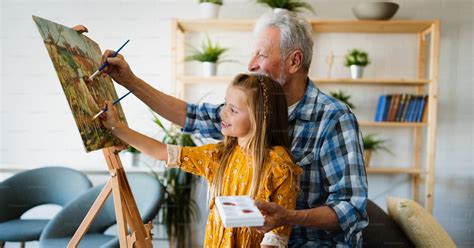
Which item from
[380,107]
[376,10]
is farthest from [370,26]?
[380,107]

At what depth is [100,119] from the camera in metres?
1.13

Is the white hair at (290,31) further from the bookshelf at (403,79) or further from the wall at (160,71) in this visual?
the wall at (160,71)

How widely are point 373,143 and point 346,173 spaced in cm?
169

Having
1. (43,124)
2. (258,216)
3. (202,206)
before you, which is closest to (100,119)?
(258,216)

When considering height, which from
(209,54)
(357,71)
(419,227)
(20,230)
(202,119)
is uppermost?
(209,54)

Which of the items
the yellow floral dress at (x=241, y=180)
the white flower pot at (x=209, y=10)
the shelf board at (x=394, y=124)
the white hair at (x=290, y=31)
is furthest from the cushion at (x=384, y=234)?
the white flower pot at (x=209, y=10)

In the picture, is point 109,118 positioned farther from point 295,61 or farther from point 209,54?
point 209,54

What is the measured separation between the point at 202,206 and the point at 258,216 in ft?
7.07

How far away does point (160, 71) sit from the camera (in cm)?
307

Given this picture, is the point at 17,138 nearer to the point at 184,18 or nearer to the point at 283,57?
the point at 184,18

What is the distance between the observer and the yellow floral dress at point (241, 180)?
118cm

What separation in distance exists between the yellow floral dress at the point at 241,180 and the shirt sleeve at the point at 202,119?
0.25 meters

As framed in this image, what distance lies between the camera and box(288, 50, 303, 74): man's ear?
1398 millimetres

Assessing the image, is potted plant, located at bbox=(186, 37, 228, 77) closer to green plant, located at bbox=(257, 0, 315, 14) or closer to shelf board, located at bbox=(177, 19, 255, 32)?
shelf board, located at bbox=(177, 19, 255, 32)
